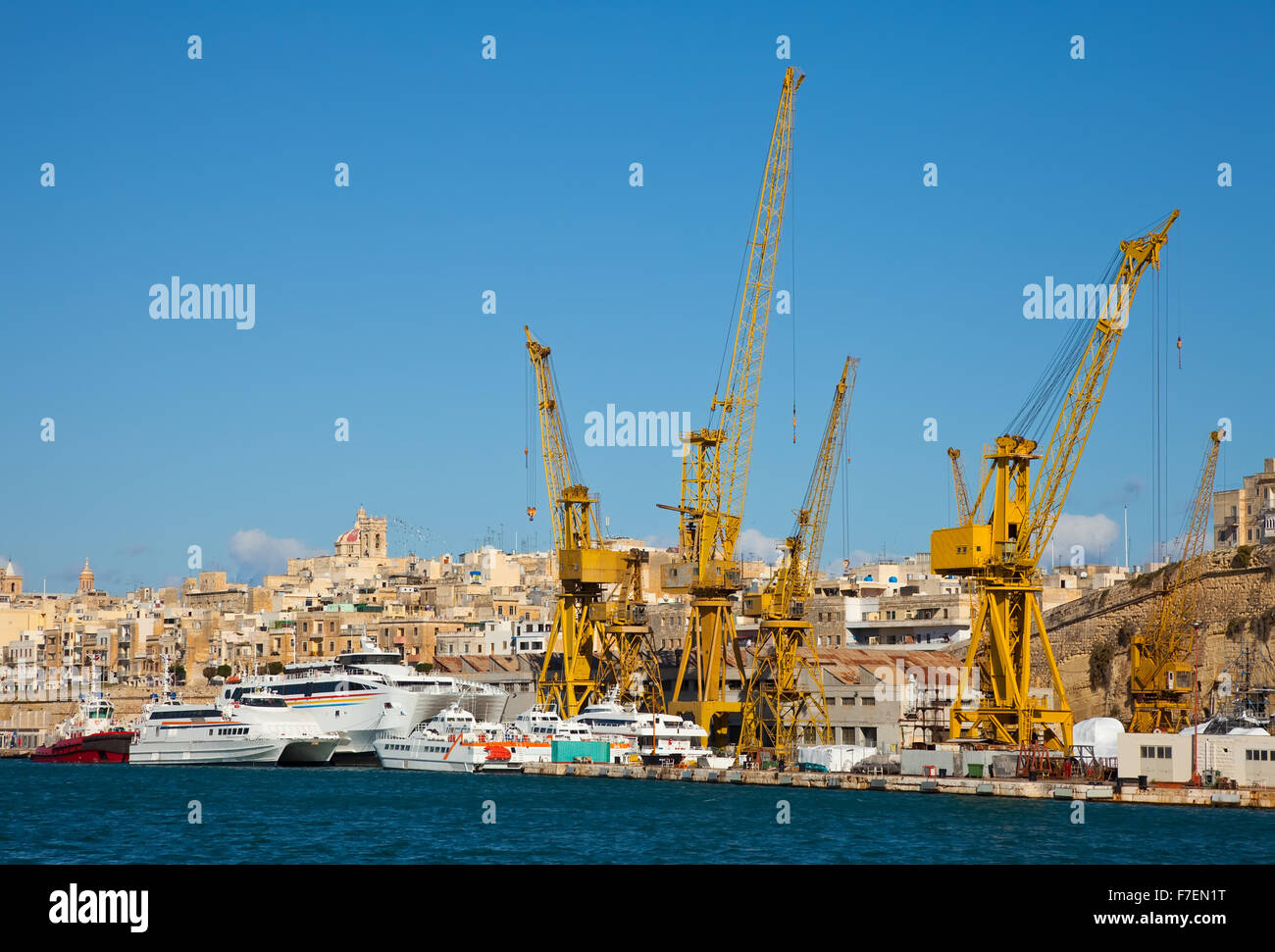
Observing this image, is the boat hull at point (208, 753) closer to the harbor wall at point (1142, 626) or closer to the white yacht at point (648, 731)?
the white yacht at point (648, 731)

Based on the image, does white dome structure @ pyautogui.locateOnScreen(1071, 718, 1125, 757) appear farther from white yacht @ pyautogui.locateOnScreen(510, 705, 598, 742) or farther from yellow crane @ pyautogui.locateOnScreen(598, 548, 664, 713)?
yellow crane @ pyautogui.locateOnScreen(598, 548, 664, 713)

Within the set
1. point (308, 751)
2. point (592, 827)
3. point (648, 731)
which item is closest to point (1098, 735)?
point (648, 731)

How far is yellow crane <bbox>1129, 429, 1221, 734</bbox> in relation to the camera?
74625 millimetres

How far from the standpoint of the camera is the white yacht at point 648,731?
80.5m

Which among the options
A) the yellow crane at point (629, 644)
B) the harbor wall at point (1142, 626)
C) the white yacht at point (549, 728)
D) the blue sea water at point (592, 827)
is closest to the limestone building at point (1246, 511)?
the harbor wall at point (1142, 626)

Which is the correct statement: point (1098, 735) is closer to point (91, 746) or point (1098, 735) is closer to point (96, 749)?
point (96, 749)

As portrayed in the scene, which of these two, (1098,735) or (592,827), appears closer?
(592,827)

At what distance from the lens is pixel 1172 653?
7562cm

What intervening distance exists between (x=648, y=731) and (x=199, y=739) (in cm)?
2550

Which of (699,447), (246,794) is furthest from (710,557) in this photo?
(246,794)

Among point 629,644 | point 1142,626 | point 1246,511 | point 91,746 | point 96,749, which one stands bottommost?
point 96,749
